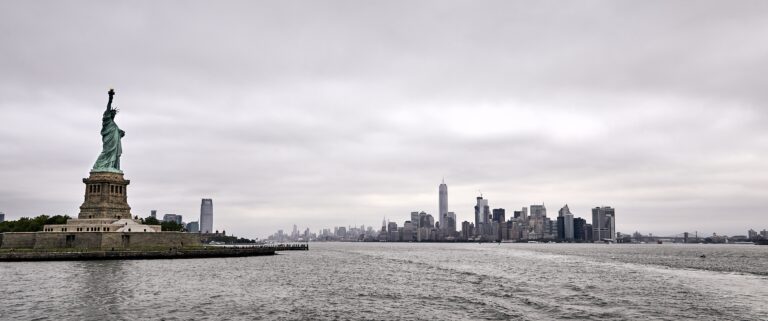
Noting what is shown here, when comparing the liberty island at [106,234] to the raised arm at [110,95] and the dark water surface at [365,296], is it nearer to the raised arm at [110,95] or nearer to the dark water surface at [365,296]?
the raised arm at [110,95]

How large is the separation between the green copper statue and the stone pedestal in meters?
2.00

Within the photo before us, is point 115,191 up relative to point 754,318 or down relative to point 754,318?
up

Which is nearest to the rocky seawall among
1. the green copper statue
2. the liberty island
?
the liberty island

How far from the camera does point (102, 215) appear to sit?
120 meters

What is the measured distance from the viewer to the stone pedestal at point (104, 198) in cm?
12000

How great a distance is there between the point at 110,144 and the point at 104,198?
1279 centimetres

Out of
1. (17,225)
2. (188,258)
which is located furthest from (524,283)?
(17,225)

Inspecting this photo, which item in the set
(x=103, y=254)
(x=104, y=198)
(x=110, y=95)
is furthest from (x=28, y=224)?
(x=103, y=254)

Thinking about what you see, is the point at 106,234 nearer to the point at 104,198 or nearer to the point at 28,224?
the point at 104,198

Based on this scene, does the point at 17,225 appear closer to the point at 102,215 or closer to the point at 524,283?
the point at 102,215

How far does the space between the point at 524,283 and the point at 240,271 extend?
129 feet

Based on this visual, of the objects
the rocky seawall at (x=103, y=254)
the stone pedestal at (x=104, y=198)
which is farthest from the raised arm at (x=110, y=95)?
the rocky seawall at (x=103, y=254)

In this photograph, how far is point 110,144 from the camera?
127 metres

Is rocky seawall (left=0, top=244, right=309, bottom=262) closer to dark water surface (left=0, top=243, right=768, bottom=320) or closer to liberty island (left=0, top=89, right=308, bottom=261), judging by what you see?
liberty island (left=0, top=89, right=308, bottom=261)
